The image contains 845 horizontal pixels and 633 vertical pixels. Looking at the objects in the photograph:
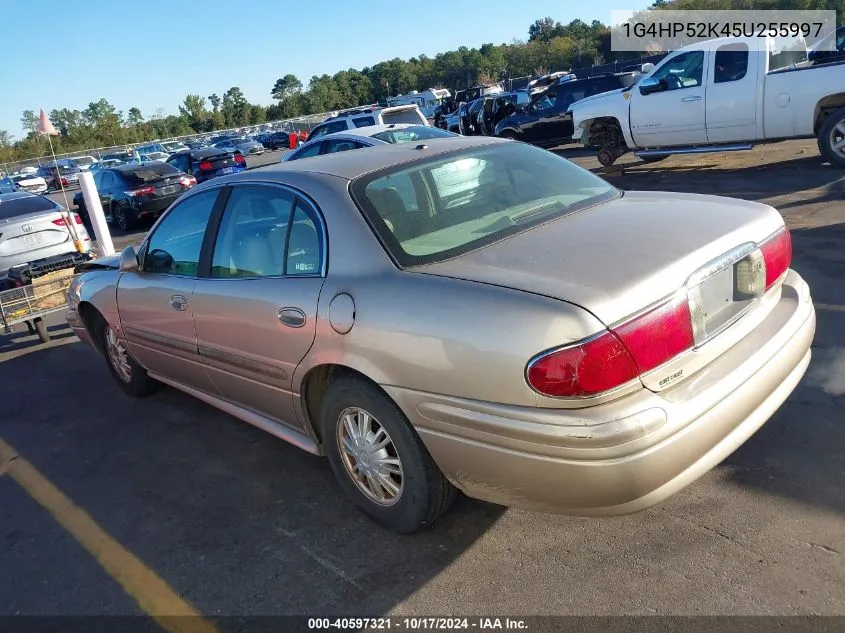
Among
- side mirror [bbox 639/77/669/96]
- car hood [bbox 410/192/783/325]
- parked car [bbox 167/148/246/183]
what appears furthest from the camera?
parked car [bbox 167/148/246/183]

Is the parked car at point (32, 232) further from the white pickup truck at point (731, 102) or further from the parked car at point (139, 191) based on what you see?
the white pickup truck at point (731, 102)

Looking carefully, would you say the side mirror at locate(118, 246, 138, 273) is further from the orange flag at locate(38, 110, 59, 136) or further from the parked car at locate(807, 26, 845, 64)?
the parked car at locate(807, 26, 845, 64)

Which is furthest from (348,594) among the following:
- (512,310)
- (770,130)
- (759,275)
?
(770,130)

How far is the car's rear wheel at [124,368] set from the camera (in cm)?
520

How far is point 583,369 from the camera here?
2344mm

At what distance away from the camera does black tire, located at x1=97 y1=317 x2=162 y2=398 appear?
520cm

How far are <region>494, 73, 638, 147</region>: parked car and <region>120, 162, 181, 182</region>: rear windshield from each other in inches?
334

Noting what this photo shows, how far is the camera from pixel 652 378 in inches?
97.7

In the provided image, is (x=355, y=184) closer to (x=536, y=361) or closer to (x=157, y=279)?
(x=536, y=361)

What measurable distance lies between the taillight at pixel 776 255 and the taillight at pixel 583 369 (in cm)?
109

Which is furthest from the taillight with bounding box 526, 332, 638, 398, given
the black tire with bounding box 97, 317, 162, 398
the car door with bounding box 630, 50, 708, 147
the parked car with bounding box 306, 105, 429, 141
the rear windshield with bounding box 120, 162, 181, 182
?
the rear windshield with bounding box 120, 162, 181, 182

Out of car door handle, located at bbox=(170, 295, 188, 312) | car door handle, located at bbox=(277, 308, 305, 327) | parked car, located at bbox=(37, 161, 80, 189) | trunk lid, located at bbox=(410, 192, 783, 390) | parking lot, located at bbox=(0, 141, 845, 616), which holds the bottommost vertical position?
parked car, located at bbox=(37, 161, 80, 189)

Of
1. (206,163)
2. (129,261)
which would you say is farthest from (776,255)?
(206,163)

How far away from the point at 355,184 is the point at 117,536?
2.16 m
